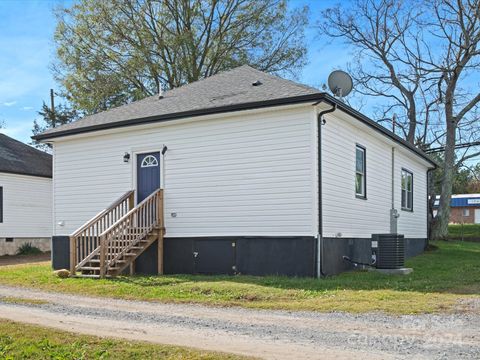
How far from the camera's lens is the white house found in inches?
476

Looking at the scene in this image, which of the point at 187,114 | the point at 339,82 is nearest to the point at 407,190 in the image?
the point at 339,82

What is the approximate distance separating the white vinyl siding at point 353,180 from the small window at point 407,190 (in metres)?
0.28

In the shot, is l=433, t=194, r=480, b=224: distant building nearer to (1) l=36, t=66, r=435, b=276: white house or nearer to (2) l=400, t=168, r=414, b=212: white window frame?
(2) l=400, t=168, r=414, b=212: white window frame

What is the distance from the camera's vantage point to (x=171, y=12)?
2923 cm

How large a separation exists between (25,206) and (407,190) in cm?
1532

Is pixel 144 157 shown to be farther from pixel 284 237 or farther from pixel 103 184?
pixel 284 237

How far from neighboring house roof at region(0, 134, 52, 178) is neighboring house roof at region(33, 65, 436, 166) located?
7728 millimetres

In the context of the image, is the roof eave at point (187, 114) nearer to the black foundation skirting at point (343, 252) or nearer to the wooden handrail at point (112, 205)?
the wooden handrail at point (112, 205)

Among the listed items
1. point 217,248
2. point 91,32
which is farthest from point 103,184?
point 91,32

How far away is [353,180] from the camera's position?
560 inches

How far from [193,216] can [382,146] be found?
6525mm

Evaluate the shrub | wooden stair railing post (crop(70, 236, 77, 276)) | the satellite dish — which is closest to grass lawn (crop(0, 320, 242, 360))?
wooden stair railing post (crop(70, 236, 77, 276))

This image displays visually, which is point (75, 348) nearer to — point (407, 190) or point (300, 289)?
point (300, 289)

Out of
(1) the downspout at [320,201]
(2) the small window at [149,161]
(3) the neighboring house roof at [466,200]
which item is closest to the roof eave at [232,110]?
(1) the downspout at [320,201]
